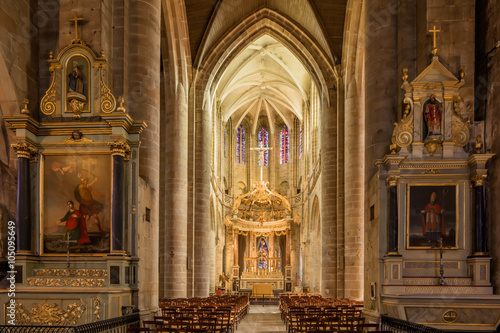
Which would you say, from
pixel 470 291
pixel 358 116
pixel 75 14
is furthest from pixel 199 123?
pixel 470 291

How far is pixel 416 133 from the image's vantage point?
12578 mm

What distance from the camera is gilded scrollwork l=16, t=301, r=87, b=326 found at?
11.1 meters

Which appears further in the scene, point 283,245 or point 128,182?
point 283,245

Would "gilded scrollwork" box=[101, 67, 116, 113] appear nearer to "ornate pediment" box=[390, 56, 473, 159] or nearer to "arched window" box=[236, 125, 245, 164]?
"ornate pediment" box=[390, 56, 473, 159]

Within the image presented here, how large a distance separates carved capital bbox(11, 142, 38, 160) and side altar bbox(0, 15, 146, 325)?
0.06 feet

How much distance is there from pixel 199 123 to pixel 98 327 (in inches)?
780

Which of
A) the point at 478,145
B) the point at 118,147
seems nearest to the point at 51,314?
the point at 118,147

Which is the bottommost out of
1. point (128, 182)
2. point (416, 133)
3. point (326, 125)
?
point (128, 182)

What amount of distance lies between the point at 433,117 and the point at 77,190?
26.2 ft

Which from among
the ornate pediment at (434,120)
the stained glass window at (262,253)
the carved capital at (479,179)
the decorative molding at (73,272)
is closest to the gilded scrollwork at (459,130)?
the ornate pediment at (434,120)

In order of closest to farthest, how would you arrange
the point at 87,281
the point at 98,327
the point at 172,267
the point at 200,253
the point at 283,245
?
1. the point at 98,327
2. the point at 87,281
3. the point at 172,267
4. the point at 200,253
5. the point at 283,245

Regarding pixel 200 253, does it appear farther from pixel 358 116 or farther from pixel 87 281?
pixel 87 281

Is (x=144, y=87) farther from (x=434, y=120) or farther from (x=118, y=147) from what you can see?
(x=434, y=120)

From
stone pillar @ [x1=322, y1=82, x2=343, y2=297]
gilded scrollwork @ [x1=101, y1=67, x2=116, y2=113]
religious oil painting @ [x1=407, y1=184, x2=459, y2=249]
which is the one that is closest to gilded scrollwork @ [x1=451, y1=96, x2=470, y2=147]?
religious oil painting @ [x1=407, y1=184, x2=459, y2=249]
